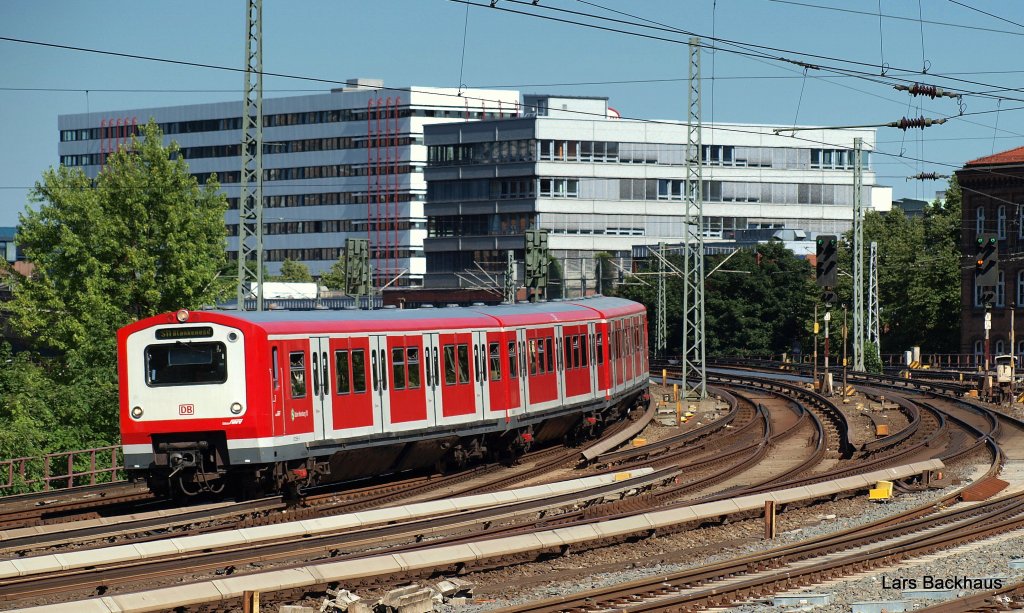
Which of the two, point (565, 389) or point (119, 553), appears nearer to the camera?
point (119, 553)

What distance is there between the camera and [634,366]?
38.9 meters

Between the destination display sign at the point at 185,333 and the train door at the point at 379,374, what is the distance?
313 centimetres

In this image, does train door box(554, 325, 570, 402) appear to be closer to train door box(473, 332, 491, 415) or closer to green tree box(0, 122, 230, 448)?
train door box(473, 332, 491, 415)

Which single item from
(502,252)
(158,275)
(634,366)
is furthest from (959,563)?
(502,252)

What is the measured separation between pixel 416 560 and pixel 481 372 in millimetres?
11615

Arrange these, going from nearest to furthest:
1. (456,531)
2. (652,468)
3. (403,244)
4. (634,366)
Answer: (456,531) → (652,468) → (634,366) → (403,244)

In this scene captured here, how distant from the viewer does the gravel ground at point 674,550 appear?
15844 mm

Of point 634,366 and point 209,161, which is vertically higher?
point 209,161

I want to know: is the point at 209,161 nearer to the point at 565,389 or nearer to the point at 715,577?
the point at 565,389

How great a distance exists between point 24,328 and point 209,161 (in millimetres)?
102689

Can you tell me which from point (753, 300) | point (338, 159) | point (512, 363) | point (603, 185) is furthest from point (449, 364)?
point (338, 159)

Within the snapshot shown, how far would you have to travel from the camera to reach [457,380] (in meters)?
26.7

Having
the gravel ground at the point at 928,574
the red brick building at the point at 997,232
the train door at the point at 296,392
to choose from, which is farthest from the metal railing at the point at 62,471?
the red brick building at the point at 997,232

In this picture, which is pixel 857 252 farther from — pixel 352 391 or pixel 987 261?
pixel 352 391
